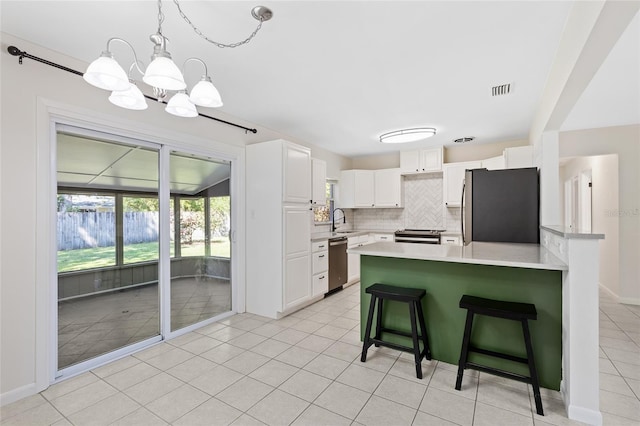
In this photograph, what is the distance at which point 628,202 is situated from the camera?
13.7 feet

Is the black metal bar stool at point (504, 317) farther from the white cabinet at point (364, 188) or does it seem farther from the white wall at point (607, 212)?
the white cabinet at point (364, 188)

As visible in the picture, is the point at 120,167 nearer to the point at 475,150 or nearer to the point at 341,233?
the point at 341,233

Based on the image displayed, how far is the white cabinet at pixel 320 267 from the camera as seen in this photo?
4.30 meters

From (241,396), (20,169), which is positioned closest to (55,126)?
(20,169)

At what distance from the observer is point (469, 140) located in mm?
5031

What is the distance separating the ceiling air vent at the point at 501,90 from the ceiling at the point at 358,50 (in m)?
0.05

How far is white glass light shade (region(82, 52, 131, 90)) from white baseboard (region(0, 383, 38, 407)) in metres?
2.26

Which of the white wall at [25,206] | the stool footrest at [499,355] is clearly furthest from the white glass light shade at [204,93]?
the stool footrest at [499,355]

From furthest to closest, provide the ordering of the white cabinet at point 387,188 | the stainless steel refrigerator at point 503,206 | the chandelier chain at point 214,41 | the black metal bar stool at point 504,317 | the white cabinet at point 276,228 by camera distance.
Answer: the white cabinet at point 387,188 → the white cabinet at point 276,228 → the stainless steel refrigerator at point 503,206 → the black metal bar stool at point 504,317 → the chandelier chain at point 214,41

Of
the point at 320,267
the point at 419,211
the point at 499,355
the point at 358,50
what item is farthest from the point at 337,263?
the point at 358,50

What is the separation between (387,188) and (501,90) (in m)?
3.10

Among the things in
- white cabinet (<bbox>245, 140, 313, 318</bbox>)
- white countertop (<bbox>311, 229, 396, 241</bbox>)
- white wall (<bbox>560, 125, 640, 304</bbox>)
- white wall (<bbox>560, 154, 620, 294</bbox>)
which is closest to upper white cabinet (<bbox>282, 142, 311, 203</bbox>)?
white cabinet (<bbox>245, 140, 313, 318</bbox>)

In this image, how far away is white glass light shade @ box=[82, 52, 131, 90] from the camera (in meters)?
1.40

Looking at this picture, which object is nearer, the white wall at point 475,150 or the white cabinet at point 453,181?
the white wall at point 475,150
